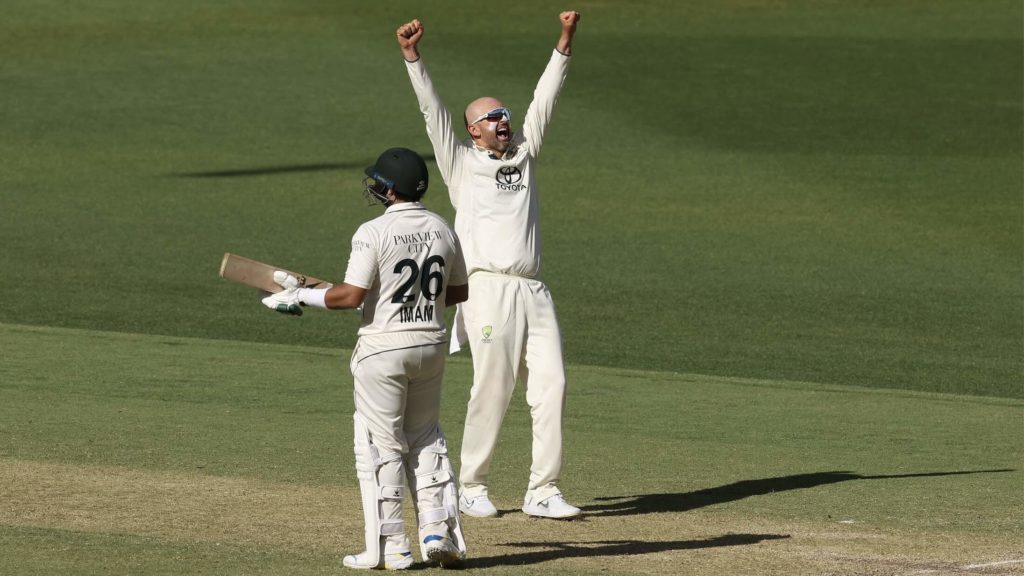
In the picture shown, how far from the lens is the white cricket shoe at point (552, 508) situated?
9.62 meters

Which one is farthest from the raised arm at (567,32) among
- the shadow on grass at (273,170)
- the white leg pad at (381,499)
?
the shadow on grass at (273,170)

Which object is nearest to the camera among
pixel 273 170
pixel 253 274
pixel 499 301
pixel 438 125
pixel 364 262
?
pixel 364 262

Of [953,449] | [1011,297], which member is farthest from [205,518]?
[1011,297]

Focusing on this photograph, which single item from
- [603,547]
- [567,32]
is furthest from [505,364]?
[567,32]

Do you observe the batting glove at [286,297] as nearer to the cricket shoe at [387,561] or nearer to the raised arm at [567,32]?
the cricket shoe at [387,561]

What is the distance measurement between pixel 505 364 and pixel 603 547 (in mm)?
1408

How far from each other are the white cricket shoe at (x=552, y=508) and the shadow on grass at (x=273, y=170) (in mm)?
17271

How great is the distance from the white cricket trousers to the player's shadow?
1.85 ft

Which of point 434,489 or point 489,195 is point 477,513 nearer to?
point 434,489

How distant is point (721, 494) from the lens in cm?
1052

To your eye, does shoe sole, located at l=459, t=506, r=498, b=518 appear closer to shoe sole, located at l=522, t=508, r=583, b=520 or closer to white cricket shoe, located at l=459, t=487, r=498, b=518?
white cricket shoe, located at l=459, t=487, r=498, b=518

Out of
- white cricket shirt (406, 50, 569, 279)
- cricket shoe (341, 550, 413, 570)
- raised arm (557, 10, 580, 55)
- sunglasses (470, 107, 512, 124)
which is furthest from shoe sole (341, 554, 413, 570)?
raised arm (557, 10, 580, 55)

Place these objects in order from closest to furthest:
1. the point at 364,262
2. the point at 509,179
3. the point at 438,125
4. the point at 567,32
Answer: the point at 364,262 → the point at 509,179 → the point at 438,125 → the point at 567,32

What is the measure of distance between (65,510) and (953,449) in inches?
252
